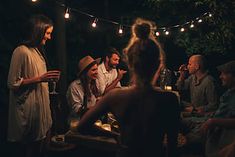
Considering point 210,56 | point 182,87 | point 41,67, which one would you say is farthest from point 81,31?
point 41,67

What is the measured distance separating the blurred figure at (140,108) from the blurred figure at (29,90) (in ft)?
8.56

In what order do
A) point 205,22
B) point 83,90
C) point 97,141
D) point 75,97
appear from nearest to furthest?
point 97,141, point 75,97, point 83,90, point 205,22

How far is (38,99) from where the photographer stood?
534cm

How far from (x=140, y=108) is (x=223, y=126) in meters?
2.03

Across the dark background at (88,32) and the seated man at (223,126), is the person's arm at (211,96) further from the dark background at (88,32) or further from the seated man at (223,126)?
the dark background at (88,32)

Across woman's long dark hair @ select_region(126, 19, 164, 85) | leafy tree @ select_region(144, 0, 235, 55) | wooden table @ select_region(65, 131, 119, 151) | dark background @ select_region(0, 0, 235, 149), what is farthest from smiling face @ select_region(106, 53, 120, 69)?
woman's long dark hair @ select_region(126, 19, 164, 85)

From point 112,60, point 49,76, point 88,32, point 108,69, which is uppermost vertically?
point 88,32

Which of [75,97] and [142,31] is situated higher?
[142,31]

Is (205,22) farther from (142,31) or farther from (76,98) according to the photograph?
(142,31)

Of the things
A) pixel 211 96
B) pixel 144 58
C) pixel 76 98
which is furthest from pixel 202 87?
pixel 144 58

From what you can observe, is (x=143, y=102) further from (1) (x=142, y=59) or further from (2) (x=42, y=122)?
(2) (x=42, y=122)

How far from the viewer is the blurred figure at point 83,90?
594 cm

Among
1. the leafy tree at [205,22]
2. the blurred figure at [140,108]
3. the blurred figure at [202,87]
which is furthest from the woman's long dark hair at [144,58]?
the leafy tree at [205,22]

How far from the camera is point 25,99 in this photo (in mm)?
5246
